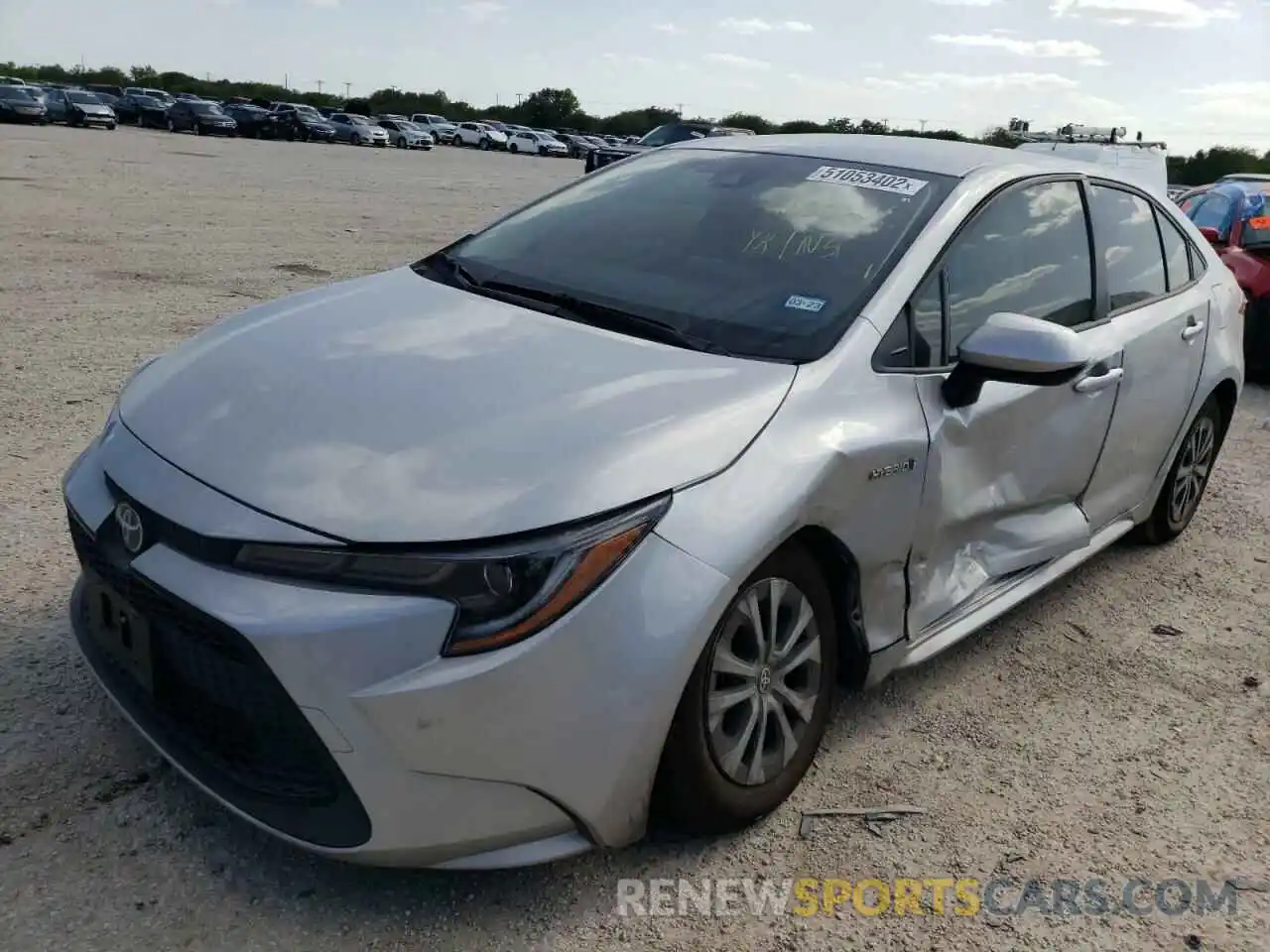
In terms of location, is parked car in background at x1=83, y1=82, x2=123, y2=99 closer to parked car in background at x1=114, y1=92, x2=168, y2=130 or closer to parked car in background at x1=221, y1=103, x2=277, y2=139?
parked car in background at x1=114, y1=92, x2=168, y2=130

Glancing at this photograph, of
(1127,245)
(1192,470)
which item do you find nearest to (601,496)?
(1127,245)

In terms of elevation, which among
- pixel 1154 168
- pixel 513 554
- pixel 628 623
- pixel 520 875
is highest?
pixel 1154 168

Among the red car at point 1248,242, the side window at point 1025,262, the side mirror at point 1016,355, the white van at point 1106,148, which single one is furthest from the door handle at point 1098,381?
the white van at point 1106,148

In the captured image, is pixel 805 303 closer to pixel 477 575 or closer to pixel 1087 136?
pixel 477 575

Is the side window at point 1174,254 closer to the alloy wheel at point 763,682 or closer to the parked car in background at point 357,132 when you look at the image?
the alloy wheel at point 763,682

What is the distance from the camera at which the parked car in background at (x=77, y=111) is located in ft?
128

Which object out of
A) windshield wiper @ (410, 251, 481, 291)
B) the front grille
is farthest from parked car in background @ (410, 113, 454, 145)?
the front grille

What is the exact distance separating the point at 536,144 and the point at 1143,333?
55350 mm

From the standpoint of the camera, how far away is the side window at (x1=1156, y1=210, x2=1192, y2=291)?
4261 mm

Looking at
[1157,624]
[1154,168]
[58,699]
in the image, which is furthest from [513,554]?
[1154,168]

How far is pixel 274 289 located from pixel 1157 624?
6702mm

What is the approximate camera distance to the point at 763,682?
2.52 m

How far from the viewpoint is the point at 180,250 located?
400 inches

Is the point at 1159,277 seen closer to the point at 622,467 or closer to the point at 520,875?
the point at 622,467
